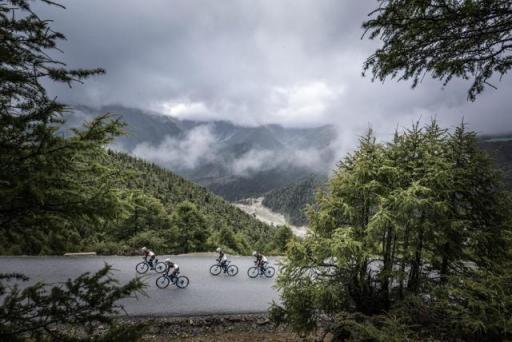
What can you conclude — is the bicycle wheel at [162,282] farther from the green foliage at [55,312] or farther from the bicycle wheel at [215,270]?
the green foliage at [55,312]

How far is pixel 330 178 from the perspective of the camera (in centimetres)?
1125

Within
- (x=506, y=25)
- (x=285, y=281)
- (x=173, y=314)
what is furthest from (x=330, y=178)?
(x=173, y=314)

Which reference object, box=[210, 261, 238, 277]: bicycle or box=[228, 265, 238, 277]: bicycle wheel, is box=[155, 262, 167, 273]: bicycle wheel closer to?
box=[210, 261, 238, 277]: bicycle

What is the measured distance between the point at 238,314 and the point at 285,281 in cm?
463

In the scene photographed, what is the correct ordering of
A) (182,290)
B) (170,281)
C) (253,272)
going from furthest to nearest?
1. (253,272)
2. (170,281)
3. (182,290)

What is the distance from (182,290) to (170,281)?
3.30ft

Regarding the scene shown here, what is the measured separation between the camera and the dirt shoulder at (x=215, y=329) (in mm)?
11523

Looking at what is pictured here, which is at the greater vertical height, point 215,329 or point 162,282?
point 162,282

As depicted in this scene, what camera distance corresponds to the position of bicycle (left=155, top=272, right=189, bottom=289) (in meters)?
15.1

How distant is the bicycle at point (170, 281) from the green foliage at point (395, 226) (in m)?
6.76

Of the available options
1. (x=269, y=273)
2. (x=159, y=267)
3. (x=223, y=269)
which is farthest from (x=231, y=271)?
(x=159, y=267)

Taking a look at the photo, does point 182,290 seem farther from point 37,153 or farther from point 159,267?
point 37,153

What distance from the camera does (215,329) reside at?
1241 centimetres

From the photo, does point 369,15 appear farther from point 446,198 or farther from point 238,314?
point 238,314
